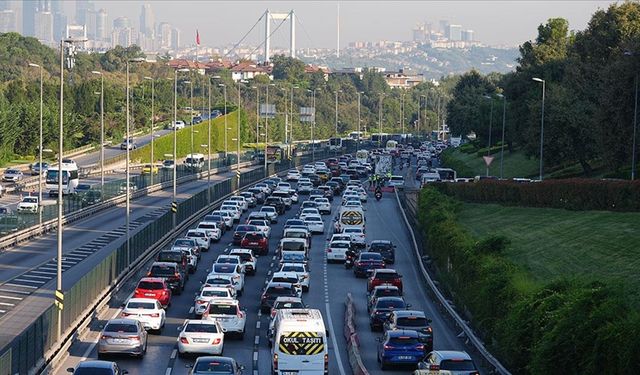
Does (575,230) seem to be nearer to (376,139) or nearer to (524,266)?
(524,266)

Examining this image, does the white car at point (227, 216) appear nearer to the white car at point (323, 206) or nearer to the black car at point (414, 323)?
the white car at point (323, 206)

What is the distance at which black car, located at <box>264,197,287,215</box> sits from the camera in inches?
3436

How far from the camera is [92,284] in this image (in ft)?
151

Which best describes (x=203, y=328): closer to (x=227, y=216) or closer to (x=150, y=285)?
(x=150, y=285)

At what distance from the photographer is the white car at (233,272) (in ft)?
171

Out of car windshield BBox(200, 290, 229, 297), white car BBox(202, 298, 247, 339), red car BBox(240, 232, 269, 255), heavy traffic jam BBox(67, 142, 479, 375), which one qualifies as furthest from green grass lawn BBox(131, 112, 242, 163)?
white car BBox(202, 298, 247, 339)

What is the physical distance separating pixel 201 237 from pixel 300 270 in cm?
1378

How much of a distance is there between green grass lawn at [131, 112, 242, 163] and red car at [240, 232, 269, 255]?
7313 centimetres

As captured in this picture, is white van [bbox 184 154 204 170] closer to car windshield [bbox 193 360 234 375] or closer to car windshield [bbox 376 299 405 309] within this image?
car windshield [bbox 376 299 405 309]

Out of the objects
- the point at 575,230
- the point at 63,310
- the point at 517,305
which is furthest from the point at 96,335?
the point at 575,230

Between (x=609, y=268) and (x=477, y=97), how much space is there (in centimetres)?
11212

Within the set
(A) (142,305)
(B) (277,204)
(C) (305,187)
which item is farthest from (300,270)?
(C) (305,187)

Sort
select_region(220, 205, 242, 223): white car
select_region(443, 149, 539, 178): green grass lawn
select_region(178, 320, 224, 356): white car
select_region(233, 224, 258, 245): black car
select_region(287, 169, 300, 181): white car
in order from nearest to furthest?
select_region(178, 320, 224, 356): white car < select_region(233, 224, 258, 245): black car < select_region(220, 205, 242, 223): white car < select_region(443, 149, 539, 178): green grass lawn < select_region(287, 169, 300, 181): white car

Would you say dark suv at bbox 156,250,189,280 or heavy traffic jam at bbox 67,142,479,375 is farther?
dark suv at bbox 156,250,189,280
